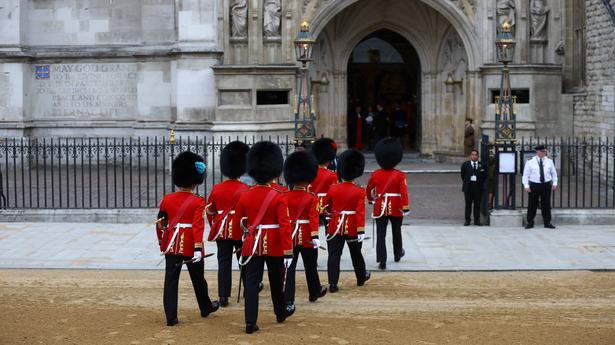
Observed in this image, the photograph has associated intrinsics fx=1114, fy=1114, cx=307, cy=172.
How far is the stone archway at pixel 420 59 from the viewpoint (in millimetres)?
29281

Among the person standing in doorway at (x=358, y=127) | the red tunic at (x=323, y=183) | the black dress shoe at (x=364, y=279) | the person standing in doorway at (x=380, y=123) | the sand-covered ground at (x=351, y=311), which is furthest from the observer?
the person standing in doorway at (x=380, y=123)

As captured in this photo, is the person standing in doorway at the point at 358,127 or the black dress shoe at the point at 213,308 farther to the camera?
the person standing in doorway at the point at 358,127

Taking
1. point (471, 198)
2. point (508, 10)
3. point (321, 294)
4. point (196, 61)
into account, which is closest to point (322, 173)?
point (321, 294)

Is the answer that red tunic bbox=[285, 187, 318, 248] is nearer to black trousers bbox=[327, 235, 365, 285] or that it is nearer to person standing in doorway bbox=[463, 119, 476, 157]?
black trousers bbox=[327, 235, 365, 285]

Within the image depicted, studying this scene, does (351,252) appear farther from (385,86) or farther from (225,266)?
(385,86)

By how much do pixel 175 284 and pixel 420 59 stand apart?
19168 mm

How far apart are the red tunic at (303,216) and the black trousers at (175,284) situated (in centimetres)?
125

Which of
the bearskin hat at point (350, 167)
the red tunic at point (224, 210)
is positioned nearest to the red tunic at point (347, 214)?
the bearskin hat at point (350, 167)

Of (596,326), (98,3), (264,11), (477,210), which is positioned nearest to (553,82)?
(264,11)

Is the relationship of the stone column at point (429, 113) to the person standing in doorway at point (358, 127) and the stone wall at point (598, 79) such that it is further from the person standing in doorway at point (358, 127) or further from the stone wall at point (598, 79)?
the stone wall at point (598, 79)

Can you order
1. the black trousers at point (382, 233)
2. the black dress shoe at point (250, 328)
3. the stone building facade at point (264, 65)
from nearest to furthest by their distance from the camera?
the black dress shoe at point (250, 328) → the black trousers at point (382, 233) → the stone building facade at point (264, 65)

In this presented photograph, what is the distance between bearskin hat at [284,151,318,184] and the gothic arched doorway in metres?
19.2

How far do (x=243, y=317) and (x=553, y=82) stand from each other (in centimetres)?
1668

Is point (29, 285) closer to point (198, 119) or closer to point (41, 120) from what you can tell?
point (198, 119)
